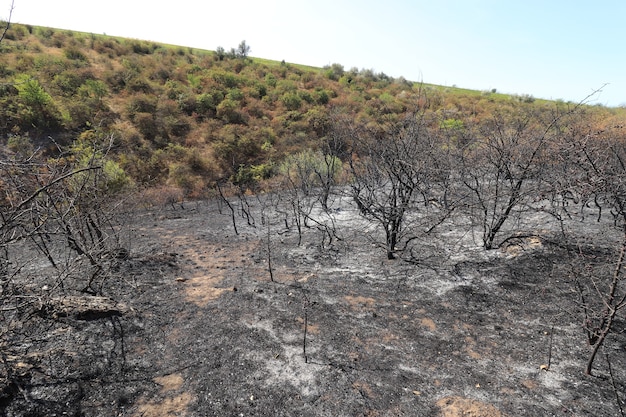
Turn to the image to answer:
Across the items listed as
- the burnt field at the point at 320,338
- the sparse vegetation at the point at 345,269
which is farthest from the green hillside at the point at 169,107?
the burnt field at the point at 320,338

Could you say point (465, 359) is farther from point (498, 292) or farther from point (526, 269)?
point (526, 269)

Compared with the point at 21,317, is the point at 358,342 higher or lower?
higher

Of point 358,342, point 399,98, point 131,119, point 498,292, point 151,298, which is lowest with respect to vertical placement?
point 151,298

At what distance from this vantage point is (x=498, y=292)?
20.8 feet

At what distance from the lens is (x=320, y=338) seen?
507 cm

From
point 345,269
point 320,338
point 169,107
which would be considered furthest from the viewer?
point 169,107

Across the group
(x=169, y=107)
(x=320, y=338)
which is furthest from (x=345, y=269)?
(x=169, y=107)

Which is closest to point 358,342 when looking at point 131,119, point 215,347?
point 215,347

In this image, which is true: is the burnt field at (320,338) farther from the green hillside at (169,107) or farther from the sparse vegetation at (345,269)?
the green hillside at (169,107)

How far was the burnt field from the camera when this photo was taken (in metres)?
3.77

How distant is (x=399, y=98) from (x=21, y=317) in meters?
36.7

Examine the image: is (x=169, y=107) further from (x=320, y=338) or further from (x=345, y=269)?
(x=320, y=338)

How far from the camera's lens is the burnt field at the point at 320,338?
3773 millimetres

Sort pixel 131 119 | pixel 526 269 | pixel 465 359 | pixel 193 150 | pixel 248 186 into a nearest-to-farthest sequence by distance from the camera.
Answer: pixel 465 359, pixel 526 269, pixel 248 186, pixel 193 150, pixel 131 119
